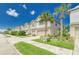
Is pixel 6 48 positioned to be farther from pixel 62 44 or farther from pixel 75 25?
pixel 75 25

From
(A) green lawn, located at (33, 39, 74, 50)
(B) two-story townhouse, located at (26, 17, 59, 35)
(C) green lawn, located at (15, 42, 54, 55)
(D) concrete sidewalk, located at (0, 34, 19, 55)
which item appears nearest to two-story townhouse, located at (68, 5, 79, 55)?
(A) green lawn, located at (33, 39, 74, 50)

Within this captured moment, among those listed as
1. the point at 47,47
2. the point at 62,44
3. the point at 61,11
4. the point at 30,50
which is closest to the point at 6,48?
the point at 30,50

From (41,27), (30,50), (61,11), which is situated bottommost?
(30,50)

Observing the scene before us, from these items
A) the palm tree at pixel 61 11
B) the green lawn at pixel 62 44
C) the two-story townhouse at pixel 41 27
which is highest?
the palm tree at pixel 61 11

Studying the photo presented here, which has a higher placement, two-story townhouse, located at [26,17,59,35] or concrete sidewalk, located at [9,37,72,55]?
two-story townhouse, located at [26,17,59,35]

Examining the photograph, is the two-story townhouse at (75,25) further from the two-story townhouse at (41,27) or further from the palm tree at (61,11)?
the two-story townhouse at (41,27)

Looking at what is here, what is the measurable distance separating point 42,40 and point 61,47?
248mm

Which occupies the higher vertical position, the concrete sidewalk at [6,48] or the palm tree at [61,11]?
the palm tree at [61,11]

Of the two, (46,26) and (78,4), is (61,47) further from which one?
(78,4)

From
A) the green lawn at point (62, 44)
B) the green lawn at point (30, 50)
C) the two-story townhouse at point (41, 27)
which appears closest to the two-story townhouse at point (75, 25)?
the green lawn at point (62, 44)

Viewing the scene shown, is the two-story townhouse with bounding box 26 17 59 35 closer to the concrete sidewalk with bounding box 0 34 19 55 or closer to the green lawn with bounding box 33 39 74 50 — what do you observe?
the green lawn with bounding box 33 39 74 50

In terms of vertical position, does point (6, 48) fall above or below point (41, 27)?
below
